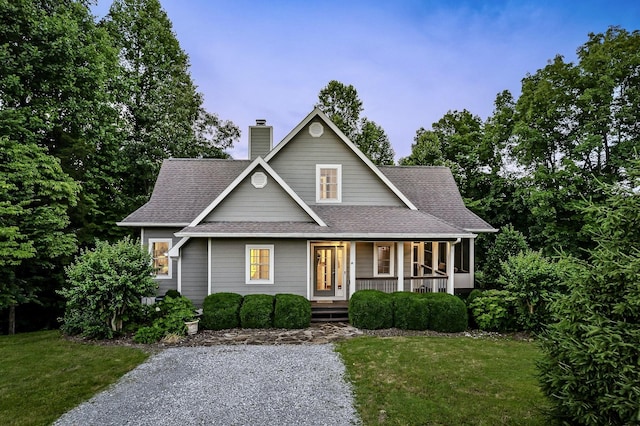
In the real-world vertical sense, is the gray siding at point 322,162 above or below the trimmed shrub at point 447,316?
above

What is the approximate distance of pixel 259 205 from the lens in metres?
11.7

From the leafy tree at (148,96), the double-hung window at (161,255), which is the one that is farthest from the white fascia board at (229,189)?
the leafy tree at (148,96)

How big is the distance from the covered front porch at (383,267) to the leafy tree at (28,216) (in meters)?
9.73

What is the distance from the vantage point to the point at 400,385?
6145 mm

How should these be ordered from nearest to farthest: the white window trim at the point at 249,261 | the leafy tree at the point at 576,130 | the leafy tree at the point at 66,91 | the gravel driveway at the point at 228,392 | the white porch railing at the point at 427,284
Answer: the gravel driveway at the point at 228,392 → the white window trim at the point at 249,261 → the white porch railing at the point at 427,284 → the leafy tree at the point at 66,91 → the leafy tree at the point at 576,130

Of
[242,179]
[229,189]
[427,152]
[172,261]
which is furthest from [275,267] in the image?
[427,152]

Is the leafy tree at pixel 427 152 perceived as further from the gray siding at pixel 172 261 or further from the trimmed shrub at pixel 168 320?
the trimmed shrub at pixel 168 320

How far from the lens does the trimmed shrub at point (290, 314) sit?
10008mm

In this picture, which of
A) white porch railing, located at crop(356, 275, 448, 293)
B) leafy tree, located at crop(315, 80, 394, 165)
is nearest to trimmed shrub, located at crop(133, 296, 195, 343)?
white porch railing, located at crop(356, 275, 448, 293)

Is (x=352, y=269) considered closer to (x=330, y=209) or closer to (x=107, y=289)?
(x=330, y=209)

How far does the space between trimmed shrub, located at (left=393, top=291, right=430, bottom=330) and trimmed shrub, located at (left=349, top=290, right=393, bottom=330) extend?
215mm

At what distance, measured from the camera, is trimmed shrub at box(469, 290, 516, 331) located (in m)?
9.98

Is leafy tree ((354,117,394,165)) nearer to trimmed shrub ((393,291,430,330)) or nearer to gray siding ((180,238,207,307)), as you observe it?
gray siding ((180,238,207,307))

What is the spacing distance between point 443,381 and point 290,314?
4.99 metres
